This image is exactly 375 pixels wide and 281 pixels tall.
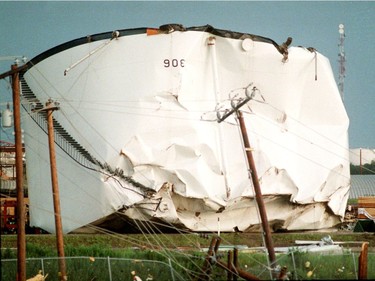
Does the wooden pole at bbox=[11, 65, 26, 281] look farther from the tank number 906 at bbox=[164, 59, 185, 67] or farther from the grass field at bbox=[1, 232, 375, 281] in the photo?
the tank number 906 at bbox=[164, 59, 185, 67]

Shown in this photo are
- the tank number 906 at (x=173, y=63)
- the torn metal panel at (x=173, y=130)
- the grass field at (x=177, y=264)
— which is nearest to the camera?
the grass field at (x=177, y=264)

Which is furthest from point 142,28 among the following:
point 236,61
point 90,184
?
point 90,184

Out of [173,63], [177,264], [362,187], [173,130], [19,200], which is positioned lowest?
[177,264]

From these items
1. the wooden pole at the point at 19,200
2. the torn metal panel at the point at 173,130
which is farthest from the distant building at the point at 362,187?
the wooden pole at the point at 19,200

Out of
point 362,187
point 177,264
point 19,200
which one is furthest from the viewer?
point 362,187

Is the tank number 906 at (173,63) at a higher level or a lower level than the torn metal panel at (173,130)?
higher

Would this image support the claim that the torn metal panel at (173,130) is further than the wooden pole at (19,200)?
Yes

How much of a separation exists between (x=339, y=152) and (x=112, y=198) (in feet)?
30.7

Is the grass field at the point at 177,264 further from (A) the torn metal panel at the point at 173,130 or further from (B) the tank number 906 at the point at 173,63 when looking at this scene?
(B) the tank number 906 at the point at 173,63

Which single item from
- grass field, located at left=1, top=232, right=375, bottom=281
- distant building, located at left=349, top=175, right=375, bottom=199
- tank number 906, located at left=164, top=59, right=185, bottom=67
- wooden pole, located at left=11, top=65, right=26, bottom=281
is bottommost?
grass field, located at left=1, top=232, right=375, bottom=281

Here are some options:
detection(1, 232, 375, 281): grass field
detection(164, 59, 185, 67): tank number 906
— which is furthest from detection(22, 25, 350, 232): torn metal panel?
detection(1, 232, 375, 281): grass field

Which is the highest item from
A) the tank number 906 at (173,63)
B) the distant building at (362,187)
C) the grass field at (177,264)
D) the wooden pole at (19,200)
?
the tank number 906 at (173,63)

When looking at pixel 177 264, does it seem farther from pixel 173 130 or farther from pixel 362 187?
pixel 362 187

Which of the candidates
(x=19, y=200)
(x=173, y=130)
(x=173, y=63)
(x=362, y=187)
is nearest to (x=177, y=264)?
(x=19, y=200)
